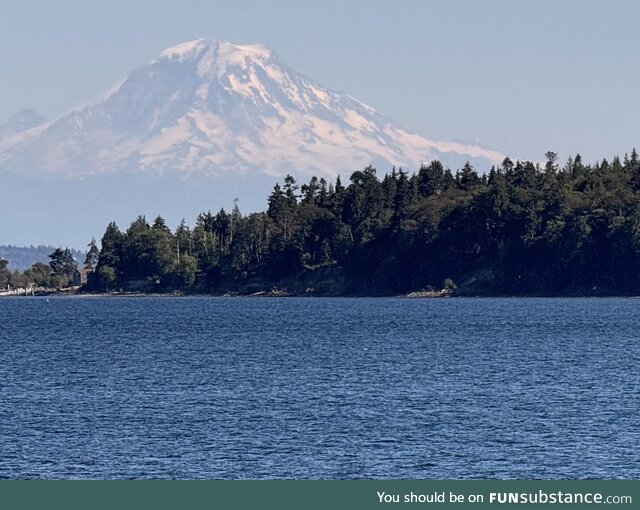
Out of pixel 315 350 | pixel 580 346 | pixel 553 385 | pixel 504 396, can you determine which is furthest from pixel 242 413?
pixel 580 346

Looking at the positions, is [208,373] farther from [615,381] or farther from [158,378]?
[615,381]

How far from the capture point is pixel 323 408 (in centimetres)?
7975

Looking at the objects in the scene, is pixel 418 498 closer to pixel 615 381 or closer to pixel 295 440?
pixel 295 440

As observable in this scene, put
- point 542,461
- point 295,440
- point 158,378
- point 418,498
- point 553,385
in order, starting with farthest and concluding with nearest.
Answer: point 158,378 → point 553,385 → point 295,440 → point 542,461 → point 418,498

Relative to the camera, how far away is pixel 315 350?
126 m

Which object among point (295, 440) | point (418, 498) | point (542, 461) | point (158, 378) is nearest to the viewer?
point (418, 498)

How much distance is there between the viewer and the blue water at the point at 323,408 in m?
62.1

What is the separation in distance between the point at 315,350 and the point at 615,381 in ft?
119

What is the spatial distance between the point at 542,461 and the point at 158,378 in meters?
40.6

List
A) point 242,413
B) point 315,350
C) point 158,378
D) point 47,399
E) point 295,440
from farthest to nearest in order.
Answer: point 315,350 → point 158,378 → point 47,399 → point 242,413 → point 295,440

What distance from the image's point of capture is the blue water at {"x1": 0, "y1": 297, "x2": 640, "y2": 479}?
62125mm

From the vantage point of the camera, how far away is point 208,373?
102125 millimetres

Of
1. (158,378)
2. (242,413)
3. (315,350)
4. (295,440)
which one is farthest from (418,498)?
(315,350)

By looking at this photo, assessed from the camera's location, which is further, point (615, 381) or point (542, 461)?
point (615, 381)
